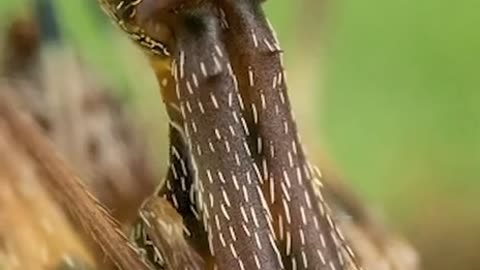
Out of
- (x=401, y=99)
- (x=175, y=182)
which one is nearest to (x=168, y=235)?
(x=175, y=182)

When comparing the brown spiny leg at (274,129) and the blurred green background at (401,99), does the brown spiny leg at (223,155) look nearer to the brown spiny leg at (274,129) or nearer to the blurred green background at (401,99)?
the brown spiny leg at (274,129)

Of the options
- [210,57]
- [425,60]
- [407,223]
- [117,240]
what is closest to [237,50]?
[210,57]

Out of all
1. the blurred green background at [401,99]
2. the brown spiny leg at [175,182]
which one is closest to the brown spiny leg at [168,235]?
the brown spiny leg at [175,182]

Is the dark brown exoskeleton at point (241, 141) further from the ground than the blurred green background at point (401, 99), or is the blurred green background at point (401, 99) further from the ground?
the dark brown exoskeleton at point (241, 141)

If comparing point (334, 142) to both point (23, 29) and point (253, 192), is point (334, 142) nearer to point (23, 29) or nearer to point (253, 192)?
point (23, 29)

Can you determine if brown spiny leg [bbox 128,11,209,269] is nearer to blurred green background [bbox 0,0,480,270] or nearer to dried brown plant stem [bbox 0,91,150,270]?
dried brown plant stem [bbox 0,91,150,270]

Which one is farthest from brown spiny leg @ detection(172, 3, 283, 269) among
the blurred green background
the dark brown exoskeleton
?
the blurred green background

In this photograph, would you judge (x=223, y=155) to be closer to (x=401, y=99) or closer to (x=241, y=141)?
(x=241, y=141)
